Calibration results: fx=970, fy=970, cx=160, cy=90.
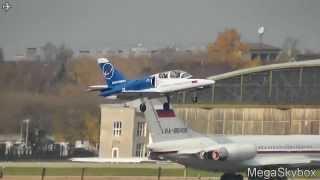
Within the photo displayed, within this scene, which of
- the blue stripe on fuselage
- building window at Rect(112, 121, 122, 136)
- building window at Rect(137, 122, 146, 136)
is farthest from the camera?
building window at Rect(137, 122, 146, 136)

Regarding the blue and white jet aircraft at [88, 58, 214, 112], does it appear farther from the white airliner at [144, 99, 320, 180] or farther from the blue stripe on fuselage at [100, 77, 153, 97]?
the white airliner at [144, 99, 320, 180]

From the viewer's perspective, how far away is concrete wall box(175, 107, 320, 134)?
13238 cm

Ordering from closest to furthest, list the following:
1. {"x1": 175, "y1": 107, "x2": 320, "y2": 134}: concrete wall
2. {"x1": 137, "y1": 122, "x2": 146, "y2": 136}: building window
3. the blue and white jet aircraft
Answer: the blue and white jet aircraft
{"x1": 175, "y1": 107, "x2": 320, "y2": 134}: concrete wall
{"x1": 137, "y1": 122, "x2": 146, "y2": 136}: building window

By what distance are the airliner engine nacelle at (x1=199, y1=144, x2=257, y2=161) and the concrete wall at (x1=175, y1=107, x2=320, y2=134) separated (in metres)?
40.5

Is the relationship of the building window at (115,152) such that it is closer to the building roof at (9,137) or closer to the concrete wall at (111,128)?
the concrete wall at (111,128)

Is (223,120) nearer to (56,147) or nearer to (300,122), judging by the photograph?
(300,122)

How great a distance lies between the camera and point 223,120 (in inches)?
5438

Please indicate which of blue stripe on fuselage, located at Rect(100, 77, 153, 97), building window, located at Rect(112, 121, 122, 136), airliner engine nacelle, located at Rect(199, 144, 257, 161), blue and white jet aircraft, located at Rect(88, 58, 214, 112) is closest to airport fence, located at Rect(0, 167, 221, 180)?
airliner engine nacelle, located at Rect(199, 144, 257, 161)

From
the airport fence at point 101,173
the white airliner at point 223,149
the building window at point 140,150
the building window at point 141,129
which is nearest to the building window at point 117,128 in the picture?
the building window at point 141,129

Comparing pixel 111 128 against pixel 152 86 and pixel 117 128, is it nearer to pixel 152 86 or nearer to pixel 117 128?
pixel 117 128

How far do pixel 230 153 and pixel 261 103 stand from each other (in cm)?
4700

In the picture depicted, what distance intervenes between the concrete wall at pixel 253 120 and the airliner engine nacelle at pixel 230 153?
40.5 m

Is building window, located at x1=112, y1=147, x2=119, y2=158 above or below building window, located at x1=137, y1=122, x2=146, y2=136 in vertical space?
below

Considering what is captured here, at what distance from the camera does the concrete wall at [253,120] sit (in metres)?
132
